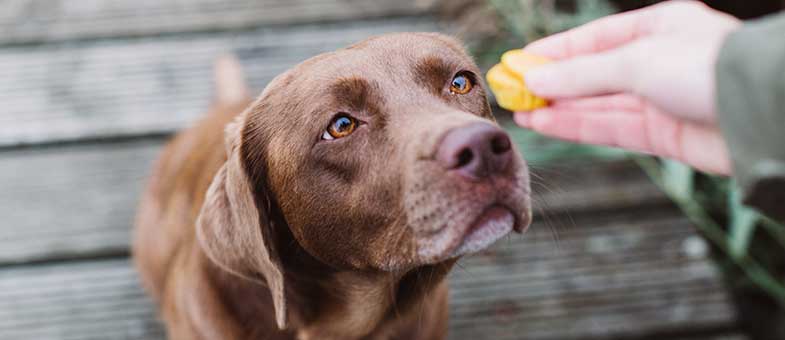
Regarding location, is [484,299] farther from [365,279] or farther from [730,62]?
[730,62]

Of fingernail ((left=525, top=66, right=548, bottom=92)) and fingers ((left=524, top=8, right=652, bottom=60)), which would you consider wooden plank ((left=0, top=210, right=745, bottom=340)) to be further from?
fingernail ((left=525, top=66, right=548, bottom=92))

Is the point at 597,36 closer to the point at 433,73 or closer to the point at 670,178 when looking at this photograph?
the point at 433,73

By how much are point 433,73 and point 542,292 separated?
4.22ft

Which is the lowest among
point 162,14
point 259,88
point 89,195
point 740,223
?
point 740,223

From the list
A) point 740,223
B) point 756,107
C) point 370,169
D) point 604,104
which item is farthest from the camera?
point 740,223

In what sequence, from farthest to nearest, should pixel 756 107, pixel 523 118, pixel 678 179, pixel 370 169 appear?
pixel 678 179
pixel 523 118
pixel 370 169
pixel 756 107

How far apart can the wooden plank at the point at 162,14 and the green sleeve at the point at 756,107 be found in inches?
88.3

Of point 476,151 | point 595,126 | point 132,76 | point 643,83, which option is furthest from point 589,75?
point 132,76

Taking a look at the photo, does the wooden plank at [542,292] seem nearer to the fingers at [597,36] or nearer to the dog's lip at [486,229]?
the fingers at [597,36]

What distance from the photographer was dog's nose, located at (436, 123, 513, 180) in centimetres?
134

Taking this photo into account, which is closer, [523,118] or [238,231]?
[238,231]

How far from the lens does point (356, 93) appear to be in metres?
1.57

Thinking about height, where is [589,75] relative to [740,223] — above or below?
above

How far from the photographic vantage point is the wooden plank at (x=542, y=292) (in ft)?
8.48
